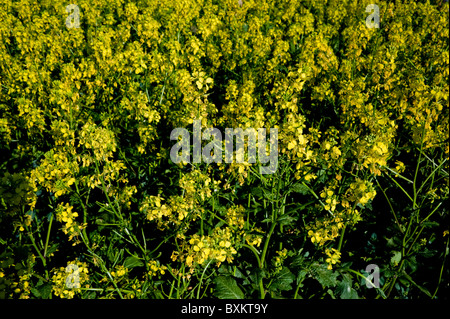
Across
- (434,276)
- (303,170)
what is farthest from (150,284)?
(434,276)

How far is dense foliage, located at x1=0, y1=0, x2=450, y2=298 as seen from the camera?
2.15 metres

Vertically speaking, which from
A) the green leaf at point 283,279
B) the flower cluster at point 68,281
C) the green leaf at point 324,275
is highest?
the flower cluster at point 68,281

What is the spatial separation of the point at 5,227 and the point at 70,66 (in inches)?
65.5

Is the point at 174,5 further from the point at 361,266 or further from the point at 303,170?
the point at 361,266

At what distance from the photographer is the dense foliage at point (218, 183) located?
215 cm

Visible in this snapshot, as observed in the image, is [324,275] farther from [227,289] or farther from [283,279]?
[227,289]

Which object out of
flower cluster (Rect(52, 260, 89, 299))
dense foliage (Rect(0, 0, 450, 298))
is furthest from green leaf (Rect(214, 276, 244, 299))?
flower cluster (Rect(52, 260, 89, 299))

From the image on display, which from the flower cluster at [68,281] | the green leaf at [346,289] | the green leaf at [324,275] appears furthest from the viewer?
the green leaf at [346,289]

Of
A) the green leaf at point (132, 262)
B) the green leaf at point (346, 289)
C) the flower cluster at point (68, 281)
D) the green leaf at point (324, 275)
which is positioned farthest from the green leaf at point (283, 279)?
the flower cluster at point (68, 281)

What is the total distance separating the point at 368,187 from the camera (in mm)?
2027

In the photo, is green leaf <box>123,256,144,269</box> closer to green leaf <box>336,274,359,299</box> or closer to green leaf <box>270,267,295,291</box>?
green leaf <box>270,267,295,291</box>

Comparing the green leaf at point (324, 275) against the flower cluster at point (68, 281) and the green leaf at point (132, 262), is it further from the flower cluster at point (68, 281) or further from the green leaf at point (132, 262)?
the flower cluster at point (68, 281)

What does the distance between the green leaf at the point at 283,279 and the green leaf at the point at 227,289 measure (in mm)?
274

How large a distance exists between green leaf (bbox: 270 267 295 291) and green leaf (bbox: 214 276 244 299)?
0.27 meters
